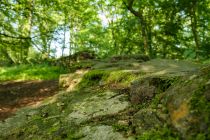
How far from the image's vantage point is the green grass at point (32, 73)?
14.8 metres

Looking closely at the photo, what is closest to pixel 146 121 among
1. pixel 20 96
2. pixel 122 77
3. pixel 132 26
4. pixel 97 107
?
pixel 97 107

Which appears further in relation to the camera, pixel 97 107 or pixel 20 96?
pixel 20 96

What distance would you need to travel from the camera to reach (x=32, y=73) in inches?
609

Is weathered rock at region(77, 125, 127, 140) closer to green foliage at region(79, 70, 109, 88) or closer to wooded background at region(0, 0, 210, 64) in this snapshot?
green foliage at region(79, 70, 109, 88)

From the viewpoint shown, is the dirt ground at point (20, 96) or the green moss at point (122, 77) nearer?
the green moss at point (122, 77)

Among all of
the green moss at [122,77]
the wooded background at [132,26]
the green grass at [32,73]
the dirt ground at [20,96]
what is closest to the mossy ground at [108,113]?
the green moss at [122,77]

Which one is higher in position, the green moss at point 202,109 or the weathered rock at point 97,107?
the green moss at point 202,109

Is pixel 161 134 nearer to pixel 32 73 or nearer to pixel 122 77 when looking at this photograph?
pixel 122 77

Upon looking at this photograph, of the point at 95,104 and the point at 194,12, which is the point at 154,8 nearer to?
the point at 194,12

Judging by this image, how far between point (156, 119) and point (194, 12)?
45.9 ft

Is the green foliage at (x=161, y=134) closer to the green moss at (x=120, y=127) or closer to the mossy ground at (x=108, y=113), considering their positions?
the mossy ground at (x=108, y=113)

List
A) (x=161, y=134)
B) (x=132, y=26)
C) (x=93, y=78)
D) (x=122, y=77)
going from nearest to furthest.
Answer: (x=161, y=134), (x=122, y=77), (x=93, y=78), (x=132, y=26)

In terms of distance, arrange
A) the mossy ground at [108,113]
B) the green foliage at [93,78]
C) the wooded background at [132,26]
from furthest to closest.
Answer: the wooded background at [132,26] < the green foliage at [93,78] < the mossy ground at [108,113]

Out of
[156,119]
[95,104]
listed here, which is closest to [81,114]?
[95,104]
